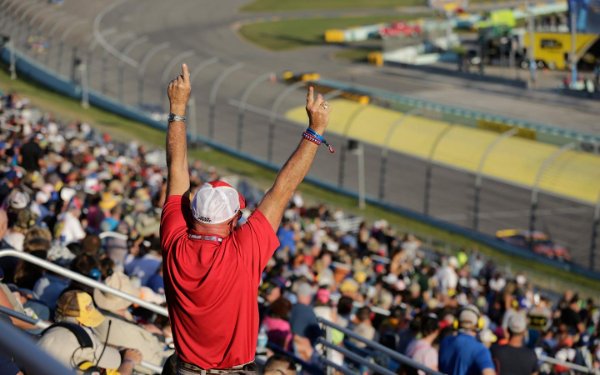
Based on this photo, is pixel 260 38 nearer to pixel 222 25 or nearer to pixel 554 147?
pixel 222 25

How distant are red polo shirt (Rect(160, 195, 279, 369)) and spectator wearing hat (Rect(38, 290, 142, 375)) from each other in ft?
2.91

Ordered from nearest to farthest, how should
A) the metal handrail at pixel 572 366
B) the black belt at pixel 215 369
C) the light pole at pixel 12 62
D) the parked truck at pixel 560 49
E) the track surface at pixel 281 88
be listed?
the black belt at pixel 215 369 < the metal handrail at pixel 572 366 < the track surface at pixel 281 88 < the light pole at pixel 12 62 < the parked truck at pixel 560 49

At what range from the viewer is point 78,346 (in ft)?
18.4

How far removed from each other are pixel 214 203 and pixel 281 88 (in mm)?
40783

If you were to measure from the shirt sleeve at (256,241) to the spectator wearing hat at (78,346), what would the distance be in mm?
1229

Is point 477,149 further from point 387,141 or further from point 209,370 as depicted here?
point 209,370

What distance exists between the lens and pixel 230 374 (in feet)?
14.8

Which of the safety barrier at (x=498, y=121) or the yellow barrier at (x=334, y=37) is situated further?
the yellow barrier at (x=334, y=37)

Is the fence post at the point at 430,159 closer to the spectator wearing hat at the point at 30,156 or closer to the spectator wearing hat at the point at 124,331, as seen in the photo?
the spectator wearing hat at the point at 30,156

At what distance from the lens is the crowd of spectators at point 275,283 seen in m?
7.53

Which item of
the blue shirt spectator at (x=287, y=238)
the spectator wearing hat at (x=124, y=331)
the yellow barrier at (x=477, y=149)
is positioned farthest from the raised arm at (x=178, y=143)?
the yellow barrier at (x=477, y=149)

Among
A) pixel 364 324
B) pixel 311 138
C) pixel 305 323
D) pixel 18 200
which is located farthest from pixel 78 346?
pixel 18 200

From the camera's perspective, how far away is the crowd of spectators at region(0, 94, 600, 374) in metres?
7.53

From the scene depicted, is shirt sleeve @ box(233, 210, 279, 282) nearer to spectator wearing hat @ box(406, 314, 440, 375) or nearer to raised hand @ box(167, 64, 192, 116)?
raised hand @ box(167, 64, 192, 116)
